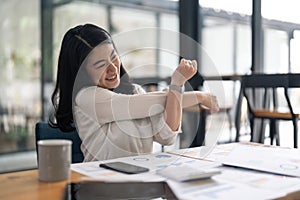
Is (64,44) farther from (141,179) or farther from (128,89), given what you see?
(141,179)

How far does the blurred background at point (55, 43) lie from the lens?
4129 millimetres

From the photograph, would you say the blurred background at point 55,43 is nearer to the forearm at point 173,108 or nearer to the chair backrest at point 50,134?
the chair backrest at point 50,134

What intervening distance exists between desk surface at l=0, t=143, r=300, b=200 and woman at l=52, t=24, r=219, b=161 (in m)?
0.25

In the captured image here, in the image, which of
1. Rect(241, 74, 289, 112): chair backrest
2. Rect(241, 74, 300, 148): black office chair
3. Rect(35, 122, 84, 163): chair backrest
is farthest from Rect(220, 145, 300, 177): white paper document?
Rect(241, 74, 289, 112): chair backrest

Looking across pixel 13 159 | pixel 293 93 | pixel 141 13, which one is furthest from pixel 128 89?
pixel 141 13

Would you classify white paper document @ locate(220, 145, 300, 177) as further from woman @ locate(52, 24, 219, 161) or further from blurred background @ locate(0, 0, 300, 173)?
blurred background @ locate(0, 0, 300, 173)

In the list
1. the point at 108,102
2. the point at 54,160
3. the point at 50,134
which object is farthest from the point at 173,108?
the point at 50,134

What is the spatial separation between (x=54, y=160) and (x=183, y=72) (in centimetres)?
45

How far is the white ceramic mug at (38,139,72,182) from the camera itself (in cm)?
79

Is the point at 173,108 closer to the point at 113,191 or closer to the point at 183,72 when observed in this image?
the point at 183,72

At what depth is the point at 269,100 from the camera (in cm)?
400

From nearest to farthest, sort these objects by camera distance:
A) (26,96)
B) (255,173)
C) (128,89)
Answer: (255,173) → (128,89) → (26,96)

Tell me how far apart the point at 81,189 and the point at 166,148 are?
1.82 feet

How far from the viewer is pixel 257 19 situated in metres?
4.12
